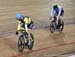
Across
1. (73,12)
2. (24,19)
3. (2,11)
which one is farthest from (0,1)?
(24,19)

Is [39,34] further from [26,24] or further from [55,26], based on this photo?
[26,24]

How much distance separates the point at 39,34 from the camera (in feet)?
5.05

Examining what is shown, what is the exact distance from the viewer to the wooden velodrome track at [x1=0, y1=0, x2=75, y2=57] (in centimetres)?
129

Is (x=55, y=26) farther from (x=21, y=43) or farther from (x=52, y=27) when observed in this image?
(x=21, y=43)

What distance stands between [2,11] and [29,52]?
0.95 meters

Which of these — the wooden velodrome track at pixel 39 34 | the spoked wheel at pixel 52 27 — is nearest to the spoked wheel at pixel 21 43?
the wooden velodrome track at pixel 39 34

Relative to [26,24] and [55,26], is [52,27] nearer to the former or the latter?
[55,26]

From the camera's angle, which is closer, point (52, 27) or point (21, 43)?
point (21, 43)

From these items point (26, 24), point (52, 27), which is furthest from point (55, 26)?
point (26, 24)

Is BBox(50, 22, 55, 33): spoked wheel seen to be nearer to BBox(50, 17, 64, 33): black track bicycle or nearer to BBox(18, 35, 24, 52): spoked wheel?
BBox(50, 17, 64, 33): black track bicycle

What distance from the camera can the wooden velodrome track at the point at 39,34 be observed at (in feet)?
4.23

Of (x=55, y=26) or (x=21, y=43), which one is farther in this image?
(x=55, y=26)

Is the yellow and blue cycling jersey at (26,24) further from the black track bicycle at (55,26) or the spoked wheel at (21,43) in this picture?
the black track bicycle at (55,26)

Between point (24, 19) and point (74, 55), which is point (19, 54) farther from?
point (74, 55)
